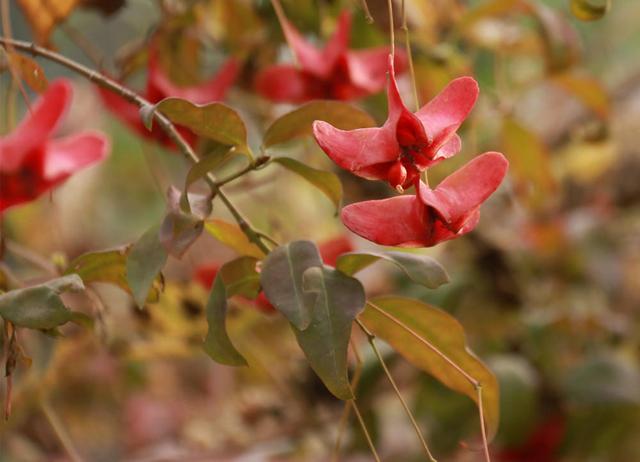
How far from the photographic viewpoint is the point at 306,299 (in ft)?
1.35

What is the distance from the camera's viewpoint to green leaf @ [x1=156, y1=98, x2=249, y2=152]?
0.45 meters

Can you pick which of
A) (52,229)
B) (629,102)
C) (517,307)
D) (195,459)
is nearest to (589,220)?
(517,307)

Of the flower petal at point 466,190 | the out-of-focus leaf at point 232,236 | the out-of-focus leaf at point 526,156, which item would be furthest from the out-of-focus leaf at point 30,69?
the out-of-focus leaf at point 526,156

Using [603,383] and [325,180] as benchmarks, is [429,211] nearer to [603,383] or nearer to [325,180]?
[325,180]

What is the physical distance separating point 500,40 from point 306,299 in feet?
2.13

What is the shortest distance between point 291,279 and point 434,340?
108mm

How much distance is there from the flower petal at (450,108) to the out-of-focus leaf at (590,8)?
0.54 feet

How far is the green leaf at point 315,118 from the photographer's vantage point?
1.62ft

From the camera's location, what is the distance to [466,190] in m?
0.39

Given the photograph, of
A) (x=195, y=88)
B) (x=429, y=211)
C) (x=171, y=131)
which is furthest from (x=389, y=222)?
(x=195, y=88)

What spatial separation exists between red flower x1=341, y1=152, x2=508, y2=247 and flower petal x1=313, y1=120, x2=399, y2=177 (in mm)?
19

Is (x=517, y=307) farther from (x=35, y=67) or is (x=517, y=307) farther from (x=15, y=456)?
(x=35, y=67)

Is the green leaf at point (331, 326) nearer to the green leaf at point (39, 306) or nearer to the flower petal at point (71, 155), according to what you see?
the green leaf at point (39, 306)

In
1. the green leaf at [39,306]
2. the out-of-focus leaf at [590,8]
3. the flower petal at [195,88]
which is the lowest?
the flower petal at [195,88]
